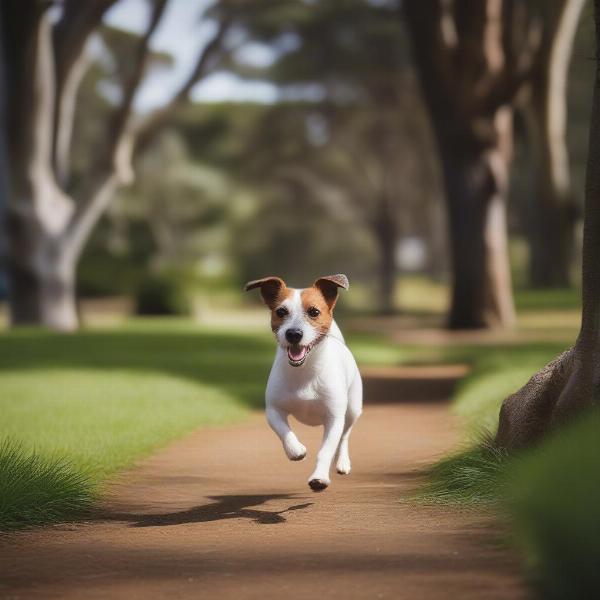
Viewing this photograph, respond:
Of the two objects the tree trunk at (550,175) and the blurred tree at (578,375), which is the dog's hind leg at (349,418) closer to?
the blurred tree at (578,375)

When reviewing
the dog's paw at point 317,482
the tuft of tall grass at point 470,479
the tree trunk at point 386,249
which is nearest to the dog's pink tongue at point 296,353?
the dog's paw at point 317,482

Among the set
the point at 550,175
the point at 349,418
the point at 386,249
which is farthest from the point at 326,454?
the point at 386,249

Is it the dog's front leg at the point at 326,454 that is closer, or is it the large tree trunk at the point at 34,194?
the dog's front leg at the point at 326,454

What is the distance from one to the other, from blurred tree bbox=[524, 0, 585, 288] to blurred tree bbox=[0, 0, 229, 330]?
8.03m

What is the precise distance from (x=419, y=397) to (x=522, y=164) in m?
36.3

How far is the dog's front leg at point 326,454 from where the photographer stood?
6.93 meters

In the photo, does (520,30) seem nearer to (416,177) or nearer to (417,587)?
(416,177)

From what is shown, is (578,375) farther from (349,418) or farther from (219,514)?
(219,514)

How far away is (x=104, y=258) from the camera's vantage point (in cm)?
4378

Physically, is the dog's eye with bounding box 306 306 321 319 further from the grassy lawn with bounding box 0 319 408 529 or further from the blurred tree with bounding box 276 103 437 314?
the blurred tree with bounding box 276 103 437 314

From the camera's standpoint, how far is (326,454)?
23.5 ft

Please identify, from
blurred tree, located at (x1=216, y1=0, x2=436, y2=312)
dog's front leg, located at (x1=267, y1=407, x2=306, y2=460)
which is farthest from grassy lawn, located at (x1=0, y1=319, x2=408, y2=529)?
blurred tree, located at (x1=216, y1=0, x2=436, y2=312)

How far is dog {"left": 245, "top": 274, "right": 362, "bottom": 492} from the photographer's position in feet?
23.7

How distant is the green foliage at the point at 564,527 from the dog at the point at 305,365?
2284 millimetres
